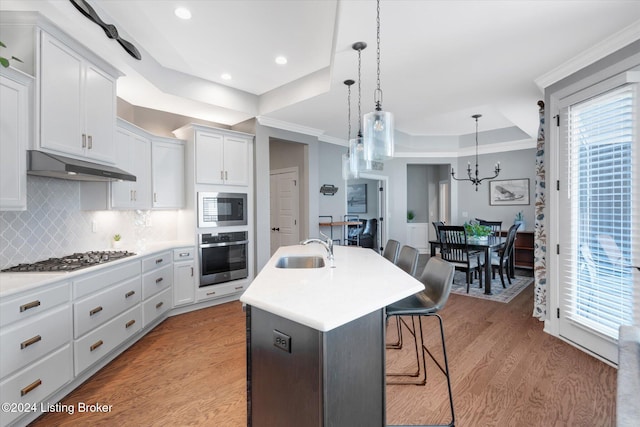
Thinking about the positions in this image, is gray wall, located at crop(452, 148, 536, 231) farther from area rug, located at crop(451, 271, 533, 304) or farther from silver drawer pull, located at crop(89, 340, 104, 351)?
silver drawer pull, located at crop(89, 340, 104, 351)

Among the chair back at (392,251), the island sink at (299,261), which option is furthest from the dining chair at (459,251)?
the island sink at (299,261)

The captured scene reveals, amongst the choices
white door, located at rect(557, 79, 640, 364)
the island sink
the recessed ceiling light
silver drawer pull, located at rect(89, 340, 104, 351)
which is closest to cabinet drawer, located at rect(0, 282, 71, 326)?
silver drawer pull, located at rect(89, 340, 104, 351)

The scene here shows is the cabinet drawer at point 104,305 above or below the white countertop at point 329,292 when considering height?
below

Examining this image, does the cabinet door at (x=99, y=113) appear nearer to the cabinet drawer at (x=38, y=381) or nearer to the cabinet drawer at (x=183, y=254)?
the cabinet drawer at (x=183, y=254)

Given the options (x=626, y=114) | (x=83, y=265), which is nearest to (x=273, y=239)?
(x=83, y=265)

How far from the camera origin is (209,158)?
4.00m

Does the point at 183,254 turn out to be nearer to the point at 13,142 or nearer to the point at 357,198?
the point at 13,142

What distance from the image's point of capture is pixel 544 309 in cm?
337

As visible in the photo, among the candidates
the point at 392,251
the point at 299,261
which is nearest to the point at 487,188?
the point at 392,251

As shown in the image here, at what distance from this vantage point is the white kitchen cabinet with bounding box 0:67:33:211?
6.13ft

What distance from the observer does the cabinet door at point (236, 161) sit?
4.18 m

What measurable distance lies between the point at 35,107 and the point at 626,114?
434 cm

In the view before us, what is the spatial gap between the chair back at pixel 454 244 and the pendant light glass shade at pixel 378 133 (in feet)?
9.15

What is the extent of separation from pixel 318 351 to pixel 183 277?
3.07 meters
